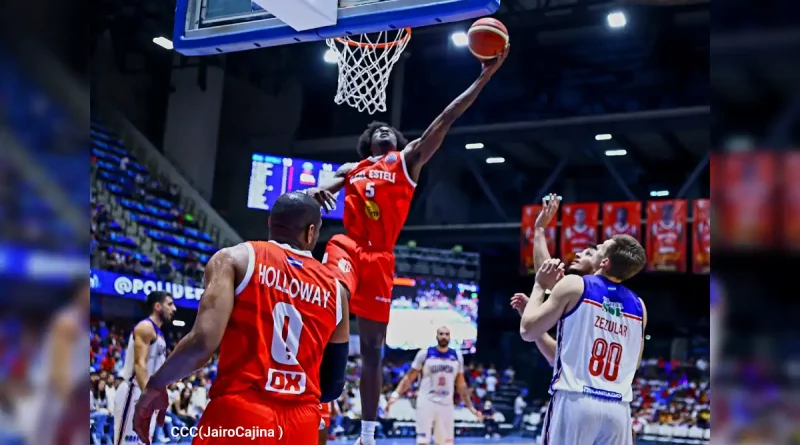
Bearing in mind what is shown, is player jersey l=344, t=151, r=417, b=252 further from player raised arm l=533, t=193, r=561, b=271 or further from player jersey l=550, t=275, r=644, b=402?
player jersey l=550, t=275, r=644, b=402

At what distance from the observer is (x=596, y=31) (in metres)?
19.4

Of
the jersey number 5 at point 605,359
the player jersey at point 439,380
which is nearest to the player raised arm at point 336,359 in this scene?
the jersey number 5 at point 605,359

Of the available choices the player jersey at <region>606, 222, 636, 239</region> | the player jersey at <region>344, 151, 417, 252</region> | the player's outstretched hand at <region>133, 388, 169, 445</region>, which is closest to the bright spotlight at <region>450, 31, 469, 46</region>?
the player jersey at <region>606, 222, 636, 239</region>

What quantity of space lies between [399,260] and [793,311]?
2068cm

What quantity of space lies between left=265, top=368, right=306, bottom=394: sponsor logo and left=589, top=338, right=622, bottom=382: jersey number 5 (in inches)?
73.5

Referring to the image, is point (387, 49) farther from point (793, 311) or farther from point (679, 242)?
point (679, 242)

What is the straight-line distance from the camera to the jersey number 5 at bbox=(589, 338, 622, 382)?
4277 mm

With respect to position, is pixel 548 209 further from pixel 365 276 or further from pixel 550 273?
pixel 365 276

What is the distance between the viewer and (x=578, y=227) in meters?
Result: 19.5

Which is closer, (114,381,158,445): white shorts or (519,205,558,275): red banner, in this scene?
(114,381,158,445): white shorts

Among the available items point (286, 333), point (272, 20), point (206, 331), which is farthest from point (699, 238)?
point (206, 331)

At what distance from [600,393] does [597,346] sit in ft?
0.83

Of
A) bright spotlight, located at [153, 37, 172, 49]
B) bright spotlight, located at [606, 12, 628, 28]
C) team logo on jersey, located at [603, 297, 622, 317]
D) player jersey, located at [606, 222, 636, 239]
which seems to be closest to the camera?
team logo on jersey, located at [603, 297, 622, 317]

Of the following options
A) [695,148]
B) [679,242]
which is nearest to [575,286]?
[679,242]
